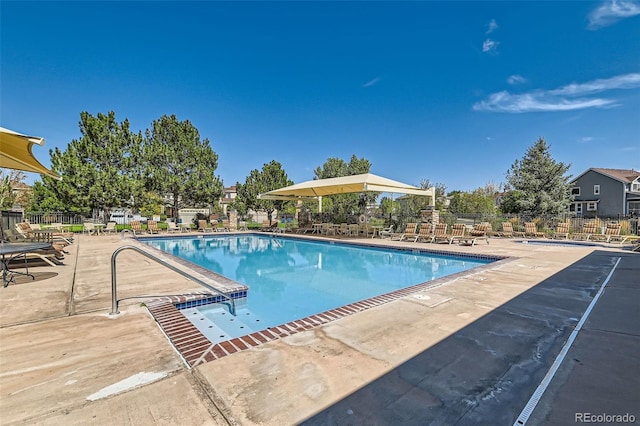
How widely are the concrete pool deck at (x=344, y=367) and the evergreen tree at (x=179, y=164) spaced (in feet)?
54.1

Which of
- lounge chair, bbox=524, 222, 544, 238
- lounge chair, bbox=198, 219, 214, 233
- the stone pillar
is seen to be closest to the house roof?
lounge chair, bbox=524, 222, 544, 238

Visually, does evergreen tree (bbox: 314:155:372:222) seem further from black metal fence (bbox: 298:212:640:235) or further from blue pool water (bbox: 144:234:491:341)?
blue pool water (bbox: 144:234:491:341)

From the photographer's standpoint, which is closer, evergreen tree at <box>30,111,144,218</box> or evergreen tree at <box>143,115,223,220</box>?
evergreen tree at <box>30,111,144,218</box>

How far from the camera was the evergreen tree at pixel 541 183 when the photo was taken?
20.3 meters

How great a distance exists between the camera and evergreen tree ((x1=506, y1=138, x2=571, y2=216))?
798 inches

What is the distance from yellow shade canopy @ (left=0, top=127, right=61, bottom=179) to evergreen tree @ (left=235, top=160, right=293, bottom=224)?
18.9 meters

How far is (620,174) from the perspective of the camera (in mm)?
30781

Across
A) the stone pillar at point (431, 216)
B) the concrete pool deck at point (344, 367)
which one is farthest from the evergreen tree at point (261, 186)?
the concrete pool deck at point (344, 367)

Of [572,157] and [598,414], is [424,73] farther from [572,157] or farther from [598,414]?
[598,414]

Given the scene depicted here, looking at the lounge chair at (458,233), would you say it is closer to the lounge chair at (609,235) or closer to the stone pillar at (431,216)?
the stone pillar at (431,216)

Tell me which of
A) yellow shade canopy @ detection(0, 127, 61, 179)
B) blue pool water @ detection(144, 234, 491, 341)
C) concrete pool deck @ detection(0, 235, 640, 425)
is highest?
yellow shade canopy @ detection(0, 127, 61, 179)

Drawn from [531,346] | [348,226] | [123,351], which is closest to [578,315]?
[531,346]

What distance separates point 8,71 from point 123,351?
1612 cm

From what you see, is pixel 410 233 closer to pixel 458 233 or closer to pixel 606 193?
pixel 458 233
